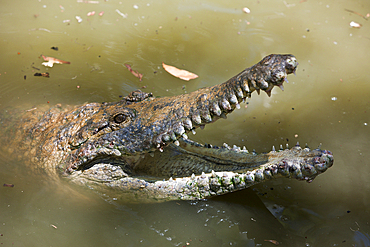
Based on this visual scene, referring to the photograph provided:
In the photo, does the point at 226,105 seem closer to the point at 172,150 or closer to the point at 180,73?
the point at 172,150

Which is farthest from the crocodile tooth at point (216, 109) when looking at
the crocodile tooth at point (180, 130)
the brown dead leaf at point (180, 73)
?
the brown dead leaf at point (180, 73)

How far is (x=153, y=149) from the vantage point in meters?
3.24

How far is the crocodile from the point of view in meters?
2.78

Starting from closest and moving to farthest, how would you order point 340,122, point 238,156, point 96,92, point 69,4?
point 238,156 < point 340,122 < point 96,92 < point 69,4

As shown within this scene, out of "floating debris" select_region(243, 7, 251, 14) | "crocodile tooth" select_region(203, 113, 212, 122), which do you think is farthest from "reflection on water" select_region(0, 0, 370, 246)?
"crocodile tooth" select_region(203, 113, 212, 122)

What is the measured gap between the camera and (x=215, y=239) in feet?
10.7

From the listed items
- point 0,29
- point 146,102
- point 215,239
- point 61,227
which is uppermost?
point 146,102

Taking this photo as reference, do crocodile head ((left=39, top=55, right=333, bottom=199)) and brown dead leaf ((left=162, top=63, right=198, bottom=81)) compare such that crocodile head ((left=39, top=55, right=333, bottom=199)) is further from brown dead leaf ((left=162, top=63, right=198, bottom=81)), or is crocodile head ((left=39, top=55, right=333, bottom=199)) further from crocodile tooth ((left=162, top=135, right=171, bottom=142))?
brown dead leaf ((left=162, top=63, right=198, bottom=81))

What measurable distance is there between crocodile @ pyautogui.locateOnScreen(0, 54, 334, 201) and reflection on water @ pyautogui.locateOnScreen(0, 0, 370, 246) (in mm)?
266

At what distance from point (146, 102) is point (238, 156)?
1.26m

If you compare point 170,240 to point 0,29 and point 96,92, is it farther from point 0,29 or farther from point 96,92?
point 0,29

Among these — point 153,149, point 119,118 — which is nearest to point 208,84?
point 119,118

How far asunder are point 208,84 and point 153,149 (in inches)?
97.6

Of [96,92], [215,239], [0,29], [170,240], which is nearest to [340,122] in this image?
[215,239]
